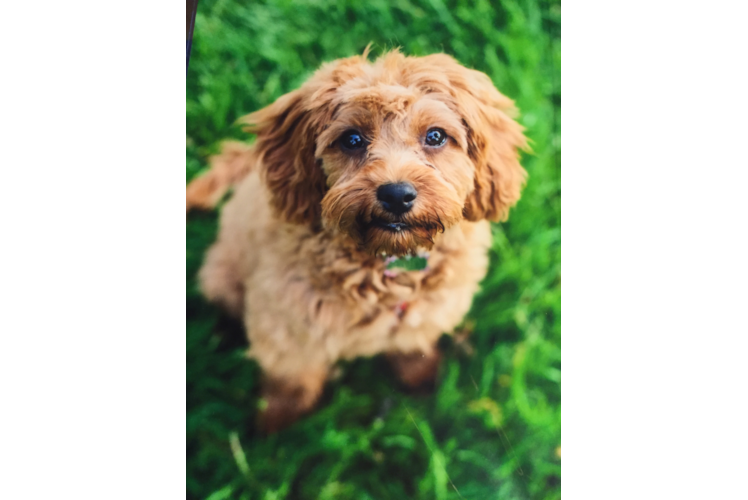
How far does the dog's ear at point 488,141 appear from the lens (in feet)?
5.85

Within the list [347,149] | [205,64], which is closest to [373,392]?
[347,149]

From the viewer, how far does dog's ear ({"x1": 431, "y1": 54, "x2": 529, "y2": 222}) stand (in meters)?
1.78

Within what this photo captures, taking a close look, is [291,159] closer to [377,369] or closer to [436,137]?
[436,137]

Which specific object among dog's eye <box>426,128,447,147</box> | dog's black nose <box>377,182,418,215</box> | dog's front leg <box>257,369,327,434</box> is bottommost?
dog's front leg <box>257,369,327,434</box>

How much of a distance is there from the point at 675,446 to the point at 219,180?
76.1 inches

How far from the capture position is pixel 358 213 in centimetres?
166

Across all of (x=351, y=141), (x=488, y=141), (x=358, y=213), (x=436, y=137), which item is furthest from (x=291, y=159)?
(x=488, y=141)

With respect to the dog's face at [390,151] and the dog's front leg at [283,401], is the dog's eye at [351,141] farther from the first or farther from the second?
the dog's front leg at [283,401]

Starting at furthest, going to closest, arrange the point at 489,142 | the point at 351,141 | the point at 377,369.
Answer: the point at 377,369 → the point at 489,142 → the point at 351,141

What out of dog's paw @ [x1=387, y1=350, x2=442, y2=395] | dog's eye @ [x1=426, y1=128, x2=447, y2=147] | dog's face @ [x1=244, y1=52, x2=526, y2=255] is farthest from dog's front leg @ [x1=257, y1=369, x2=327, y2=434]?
dog's eye @ [x1=426, y1=128, x2=447, y2=147]

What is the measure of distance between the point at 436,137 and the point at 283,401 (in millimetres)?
1026

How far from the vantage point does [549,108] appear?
209cm

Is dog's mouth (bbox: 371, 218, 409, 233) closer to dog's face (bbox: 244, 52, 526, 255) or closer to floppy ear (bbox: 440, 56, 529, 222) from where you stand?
dog's face (bbox: 244, 52, 526, 255)

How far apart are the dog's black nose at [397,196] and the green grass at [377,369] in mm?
495
